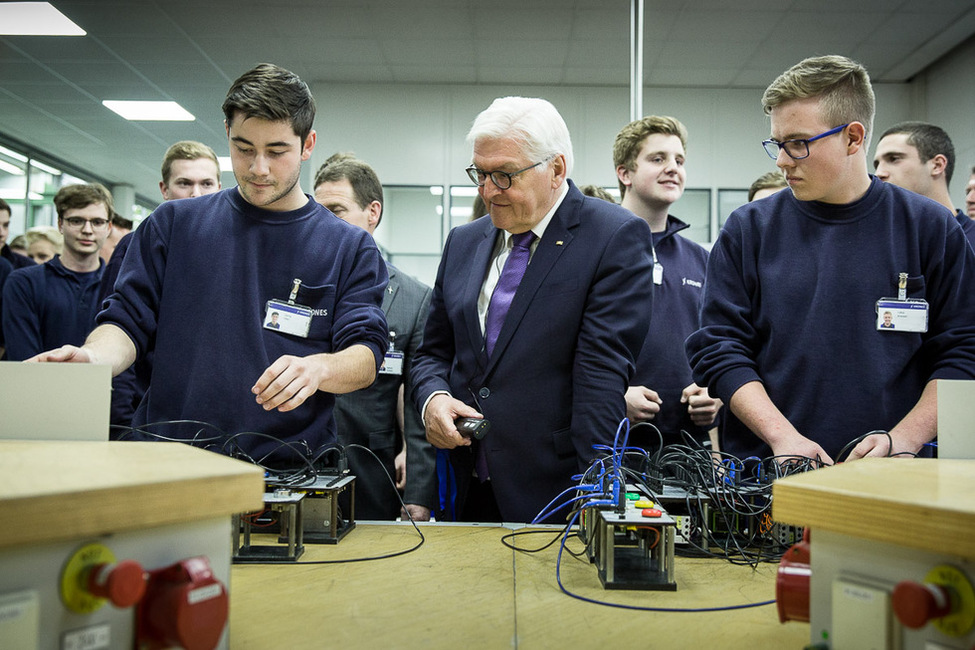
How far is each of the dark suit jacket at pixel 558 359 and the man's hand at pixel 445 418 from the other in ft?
0.25

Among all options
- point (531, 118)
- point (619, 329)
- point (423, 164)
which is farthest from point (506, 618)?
point (423, 164)

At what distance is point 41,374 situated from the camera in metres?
0.86

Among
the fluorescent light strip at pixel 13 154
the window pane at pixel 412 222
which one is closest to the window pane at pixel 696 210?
the window pane at pixel 412 222

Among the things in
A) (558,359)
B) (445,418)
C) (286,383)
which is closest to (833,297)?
(558,359)

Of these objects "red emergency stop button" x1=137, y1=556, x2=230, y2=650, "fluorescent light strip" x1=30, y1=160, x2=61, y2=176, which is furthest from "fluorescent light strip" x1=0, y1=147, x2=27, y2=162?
"red emergency stop button" x1=137, y1=556, x2=230, y2=650

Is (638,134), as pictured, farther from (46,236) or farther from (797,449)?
(46,236)

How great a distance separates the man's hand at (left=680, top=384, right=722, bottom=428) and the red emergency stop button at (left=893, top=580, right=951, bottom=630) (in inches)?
58.3

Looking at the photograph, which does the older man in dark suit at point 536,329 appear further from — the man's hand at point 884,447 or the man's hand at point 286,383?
the man's hand at point 884,447

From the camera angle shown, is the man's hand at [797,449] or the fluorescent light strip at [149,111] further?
the fluorescent light strip at [149,111]

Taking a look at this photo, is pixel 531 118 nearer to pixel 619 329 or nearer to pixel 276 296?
pixel 619 329

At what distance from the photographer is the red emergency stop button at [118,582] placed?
542mm

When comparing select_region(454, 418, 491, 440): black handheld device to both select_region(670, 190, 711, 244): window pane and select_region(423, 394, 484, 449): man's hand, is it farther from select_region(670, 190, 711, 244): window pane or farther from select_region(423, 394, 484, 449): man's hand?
select_region(670, 190, 711, 244): window pane

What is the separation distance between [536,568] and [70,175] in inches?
352

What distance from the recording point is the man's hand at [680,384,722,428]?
2029mm
